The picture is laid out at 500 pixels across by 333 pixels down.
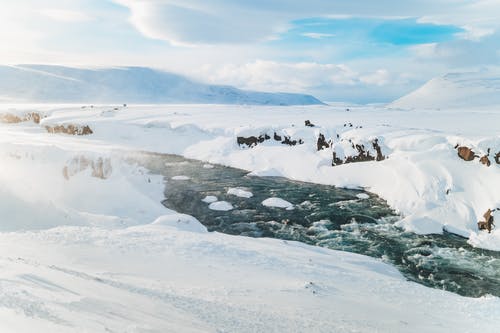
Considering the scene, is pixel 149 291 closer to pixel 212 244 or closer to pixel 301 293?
pixel 301 293

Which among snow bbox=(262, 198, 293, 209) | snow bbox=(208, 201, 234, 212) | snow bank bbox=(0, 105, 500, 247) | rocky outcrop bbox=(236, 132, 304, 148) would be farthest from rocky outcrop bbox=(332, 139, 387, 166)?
snow bbox=(208, 201, 234, 212)

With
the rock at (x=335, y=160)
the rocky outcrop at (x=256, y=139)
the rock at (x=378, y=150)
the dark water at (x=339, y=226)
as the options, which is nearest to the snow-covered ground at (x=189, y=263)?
the dark water at (x=339, y=226)

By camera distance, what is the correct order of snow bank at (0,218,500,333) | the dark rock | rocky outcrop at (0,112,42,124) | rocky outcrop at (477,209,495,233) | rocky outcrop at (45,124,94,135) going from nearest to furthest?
snow bank at (0,218,500,333) < rocky outcrop at (477,209,495,233) < the dark rock < rocky outcrop at (45,124,94,135) < rocky outcrop at (0,112,42,124)

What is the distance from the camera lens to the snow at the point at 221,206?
2130cm

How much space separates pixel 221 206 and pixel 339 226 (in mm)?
6680

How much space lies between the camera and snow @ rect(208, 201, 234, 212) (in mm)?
21297

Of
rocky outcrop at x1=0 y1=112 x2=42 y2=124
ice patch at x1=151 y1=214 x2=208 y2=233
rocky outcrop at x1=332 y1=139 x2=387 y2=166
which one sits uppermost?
rocky outcrop at x1=0 y1=112 x2=42 y2=124

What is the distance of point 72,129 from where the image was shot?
156 ft

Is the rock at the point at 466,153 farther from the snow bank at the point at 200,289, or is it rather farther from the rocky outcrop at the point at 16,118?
the rocky outcrop at the point at 16,118

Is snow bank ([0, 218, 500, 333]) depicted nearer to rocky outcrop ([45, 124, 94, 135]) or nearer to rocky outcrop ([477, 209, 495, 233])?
rocky outcrop ([477, 209, 495, 233])

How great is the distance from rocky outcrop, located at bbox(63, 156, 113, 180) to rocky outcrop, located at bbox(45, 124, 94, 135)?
28.4m

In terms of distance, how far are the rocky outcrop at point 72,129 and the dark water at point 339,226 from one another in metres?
22.6

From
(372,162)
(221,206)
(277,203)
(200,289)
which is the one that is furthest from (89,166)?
(372,162)

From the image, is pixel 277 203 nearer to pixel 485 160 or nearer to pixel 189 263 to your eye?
pixel 485 160
